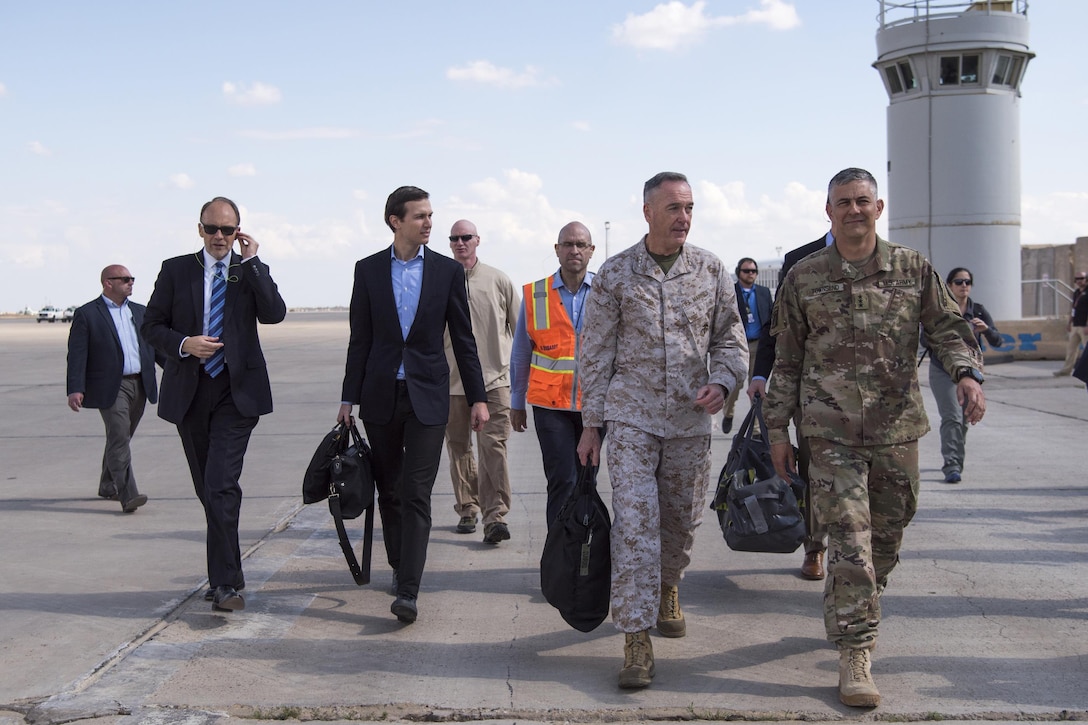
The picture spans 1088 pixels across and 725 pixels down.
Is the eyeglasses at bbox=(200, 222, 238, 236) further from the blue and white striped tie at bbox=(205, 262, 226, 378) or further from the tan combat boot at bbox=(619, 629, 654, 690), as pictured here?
the tan combat boot at bbox=(619, 629, 654, 690)

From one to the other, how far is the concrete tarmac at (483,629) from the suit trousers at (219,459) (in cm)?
30

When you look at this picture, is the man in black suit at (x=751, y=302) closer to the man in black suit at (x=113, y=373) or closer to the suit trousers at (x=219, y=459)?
the man in black suit at (x=113, y=373)

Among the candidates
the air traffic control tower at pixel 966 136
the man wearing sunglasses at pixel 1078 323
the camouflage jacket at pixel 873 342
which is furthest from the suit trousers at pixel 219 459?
the air traffic control tower at pixel 966 136

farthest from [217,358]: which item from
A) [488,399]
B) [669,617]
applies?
[669,617]

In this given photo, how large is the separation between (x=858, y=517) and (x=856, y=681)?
0.63m

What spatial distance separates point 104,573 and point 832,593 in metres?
4.27

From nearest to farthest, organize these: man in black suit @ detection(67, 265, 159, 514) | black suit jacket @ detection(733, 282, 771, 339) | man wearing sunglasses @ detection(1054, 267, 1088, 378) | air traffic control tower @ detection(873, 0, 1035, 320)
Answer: man in black suit @ detection(67, 265, 159, 514) < black suit jacket @ detection(733, 282, 771, 339) < man wearing sunglasses @ detection(1054, 267, 1088, 378) < air traffic control tower @ detection(873, 0, 1035, 320)

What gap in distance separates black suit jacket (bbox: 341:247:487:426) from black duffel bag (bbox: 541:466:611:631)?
110 centimetres

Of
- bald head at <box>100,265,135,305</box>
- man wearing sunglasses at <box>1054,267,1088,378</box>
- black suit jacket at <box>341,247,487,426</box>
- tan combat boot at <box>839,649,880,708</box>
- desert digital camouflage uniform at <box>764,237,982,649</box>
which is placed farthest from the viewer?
man wearing sunglasses at <box>1054,267,1088,378</box>

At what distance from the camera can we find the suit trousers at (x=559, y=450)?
5961mm

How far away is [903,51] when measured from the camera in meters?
27.4

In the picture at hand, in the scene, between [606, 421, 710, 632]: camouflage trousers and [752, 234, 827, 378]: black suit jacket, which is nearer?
[606, 421, 710, 632]: camouflage trousers

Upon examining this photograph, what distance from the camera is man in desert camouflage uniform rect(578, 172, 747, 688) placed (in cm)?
478

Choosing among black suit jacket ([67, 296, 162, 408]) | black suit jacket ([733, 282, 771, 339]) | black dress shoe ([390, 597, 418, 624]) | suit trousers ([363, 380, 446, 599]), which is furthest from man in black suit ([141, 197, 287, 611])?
black suit jacket ([733, 282, 771, 339])
